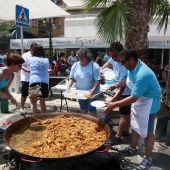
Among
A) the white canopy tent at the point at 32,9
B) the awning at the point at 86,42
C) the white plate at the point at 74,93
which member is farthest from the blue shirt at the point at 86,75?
the awning at the point at 86,42

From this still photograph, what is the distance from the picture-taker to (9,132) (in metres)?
3.08

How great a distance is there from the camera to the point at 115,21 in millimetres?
5461

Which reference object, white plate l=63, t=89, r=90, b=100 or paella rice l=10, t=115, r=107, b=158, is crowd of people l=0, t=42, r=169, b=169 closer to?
white plate l=63, t=89, r=90, b=100

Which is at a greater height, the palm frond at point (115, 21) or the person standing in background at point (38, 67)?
the palm frond at point (115, 21)

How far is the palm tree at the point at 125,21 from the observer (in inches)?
213


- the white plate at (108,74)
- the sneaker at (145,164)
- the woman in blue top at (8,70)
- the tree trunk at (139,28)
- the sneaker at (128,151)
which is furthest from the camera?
the tree trunk at (139,28)

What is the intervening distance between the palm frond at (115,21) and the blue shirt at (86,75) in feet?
4.74

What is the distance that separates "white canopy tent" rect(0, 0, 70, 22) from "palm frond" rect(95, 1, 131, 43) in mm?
2856

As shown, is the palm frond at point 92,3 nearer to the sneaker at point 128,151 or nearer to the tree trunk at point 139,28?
the tree trunk at point 139,28

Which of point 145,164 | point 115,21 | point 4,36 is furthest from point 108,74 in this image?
point 4,36

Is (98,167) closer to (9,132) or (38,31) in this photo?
(9,132)

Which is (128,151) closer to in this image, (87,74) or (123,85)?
(123,85)

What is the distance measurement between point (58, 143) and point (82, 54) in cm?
195

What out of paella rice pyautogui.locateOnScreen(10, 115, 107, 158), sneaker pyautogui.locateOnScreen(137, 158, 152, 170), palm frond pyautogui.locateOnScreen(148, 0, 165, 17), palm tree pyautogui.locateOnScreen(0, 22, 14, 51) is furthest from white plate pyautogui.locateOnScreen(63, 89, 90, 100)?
palm tree pyautogui.locateOnScreen(0, 22, 14, 51)
